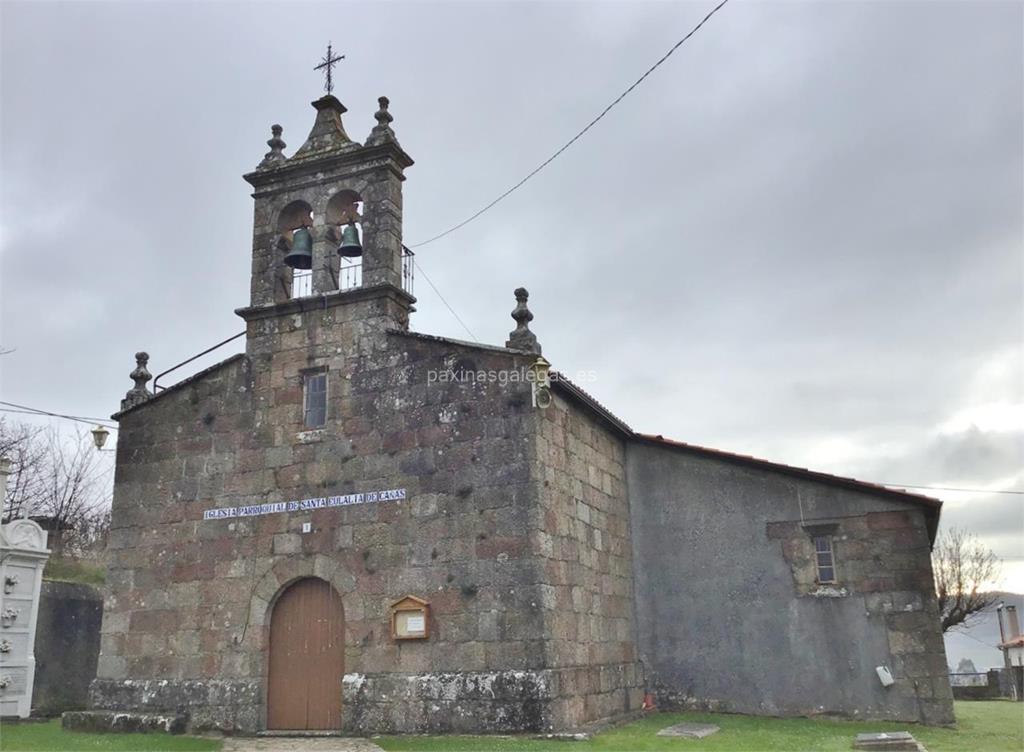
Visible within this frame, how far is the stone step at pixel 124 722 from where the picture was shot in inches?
527

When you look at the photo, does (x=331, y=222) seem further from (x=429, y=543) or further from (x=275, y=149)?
(x=429, y=543)

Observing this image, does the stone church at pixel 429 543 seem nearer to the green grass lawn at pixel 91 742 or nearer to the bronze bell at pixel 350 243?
the bronze bell at pixel 350 243

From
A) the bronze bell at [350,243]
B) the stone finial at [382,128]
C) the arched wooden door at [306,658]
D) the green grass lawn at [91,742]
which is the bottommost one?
the green grass lawn at [91,742]

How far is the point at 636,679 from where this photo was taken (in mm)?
14930

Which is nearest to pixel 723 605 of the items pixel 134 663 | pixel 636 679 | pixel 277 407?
pixel 636 679

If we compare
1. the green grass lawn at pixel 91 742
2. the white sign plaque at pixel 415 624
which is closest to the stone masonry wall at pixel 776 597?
the white sign plaque at pixel 415 624

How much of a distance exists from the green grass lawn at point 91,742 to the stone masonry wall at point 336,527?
663mm

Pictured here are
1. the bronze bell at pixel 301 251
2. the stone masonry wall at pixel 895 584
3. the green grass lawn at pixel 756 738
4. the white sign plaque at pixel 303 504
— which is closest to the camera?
the green grass lawn at pixel 756 738

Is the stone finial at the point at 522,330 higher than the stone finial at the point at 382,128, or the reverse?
the stone finial at the point at 382,128

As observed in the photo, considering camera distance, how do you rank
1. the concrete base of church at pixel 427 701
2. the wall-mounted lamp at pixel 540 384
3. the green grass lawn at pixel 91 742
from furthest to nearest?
the wall-mounted lamp at pixel 540 384, the green grass lawn at pixel 91 742, the concrete base of church at pixel 427 701

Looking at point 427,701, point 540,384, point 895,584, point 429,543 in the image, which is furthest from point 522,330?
point 895,584

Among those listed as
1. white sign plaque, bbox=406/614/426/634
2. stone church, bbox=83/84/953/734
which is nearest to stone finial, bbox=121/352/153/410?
stone church, bbox=83/84/953/734

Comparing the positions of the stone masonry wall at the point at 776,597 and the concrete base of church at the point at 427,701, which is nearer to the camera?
the concrete base of church at the point at 427,701

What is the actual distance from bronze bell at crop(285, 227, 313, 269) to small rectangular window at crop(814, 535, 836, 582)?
9.28 m
